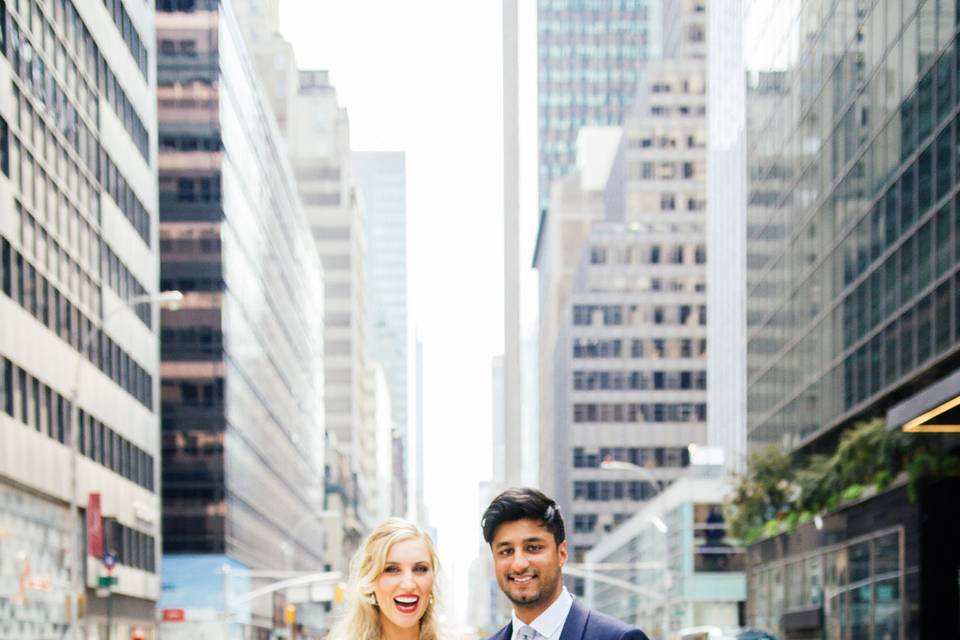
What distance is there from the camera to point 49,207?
46.3 m

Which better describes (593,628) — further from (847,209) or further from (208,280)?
(208,280)

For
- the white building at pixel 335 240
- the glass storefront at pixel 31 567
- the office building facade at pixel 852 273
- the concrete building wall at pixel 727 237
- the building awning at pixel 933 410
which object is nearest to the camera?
the building awning at pixel 933 410

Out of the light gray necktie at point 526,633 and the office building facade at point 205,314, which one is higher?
the office building facade at point 205,314

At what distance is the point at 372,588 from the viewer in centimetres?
720

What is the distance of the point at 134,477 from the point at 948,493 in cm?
3509

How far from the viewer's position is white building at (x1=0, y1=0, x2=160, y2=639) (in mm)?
41719

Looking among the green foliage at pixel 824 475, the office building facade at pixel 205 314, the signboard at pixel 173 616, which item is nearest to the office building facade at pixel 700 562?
the office building facade at pixel 205 314

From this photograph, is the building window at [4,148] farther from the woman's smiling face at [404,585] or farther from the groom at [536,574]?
the groom at [536,574]

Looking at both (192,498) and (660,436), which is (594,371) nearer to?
(660,436)

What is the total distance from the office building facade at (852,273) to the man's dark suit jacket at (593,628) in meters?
20.5

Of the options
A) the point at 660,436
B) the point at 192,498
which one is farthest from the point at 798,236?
the point at 660,436

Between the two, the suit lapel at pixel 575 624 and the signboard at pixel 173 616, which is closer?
the suit lapel at pixel 575 624

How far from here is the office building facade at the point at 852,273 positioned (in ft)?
121

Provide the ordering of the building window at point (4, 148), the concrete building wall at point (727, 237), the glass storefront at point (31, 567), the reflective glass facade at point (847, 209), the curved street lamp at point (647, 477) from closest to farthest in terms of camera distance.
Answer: the reflective glass facade at point (847, 209) → the building window at point (4, 148) → the glass storefront at point (31, 567) → the curved street lamp at point (647, 477) → the concrete building wall at point (727, 237)
